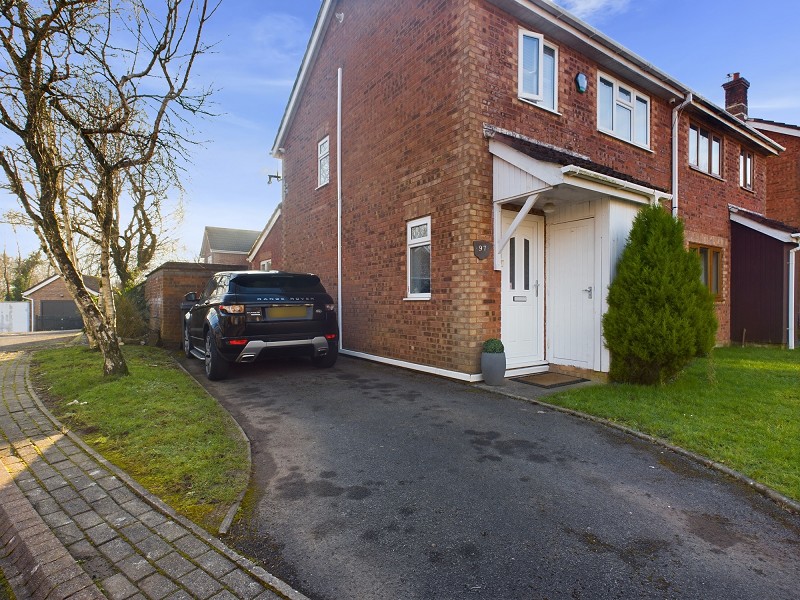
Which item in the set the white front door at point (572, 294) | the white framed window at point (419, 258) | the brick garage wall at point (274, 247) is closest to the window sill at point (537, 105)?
the white front door at point (572, 294)

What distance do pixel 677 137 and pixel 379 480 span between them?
10.7 m

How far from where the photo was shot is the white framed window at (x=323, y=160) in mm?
11141

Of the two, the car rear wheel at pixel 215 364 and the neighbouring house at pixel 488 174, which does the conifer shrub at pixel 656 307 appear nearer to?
the neighbouring house at pixel 488 174

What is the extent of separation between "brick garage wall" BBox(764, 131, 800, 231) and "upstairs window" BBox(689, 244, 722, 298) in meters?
6.27

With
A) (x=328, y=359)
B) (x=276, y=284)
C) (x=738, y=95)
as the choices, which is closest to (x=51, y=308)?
(x=328, y=359)

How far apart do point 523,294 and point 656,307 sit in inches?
81.2

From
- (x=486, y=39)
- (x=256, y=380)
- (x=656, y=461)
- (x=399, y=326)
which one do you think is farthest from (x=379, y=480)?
(x=486, y=39)

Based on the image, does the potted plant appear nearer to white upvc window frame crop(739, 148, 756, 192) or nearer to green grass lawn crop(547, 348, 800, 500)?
green grass lawn crop(547, 348, 800, 500)

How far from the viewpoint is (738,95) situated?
566 inches

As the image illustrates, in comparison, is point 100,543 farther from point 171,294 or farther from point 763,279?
point 763,279

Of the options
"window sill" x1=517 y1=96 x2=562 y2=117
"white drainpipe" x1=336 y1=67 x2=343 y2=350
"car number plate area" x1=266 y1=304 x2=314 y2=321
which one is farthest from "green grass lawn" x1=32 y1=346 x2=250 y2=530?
"window sill" x1=517 y1=96 x2=562 y2=117

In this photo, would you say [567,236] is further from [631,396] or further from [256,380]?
[256,380]

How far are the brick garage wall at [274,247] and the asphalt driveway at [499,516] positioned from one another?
1061 centimetres

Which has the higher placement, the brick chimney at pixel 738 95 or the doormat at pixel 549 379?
the brick chimney at pixel 738 95
